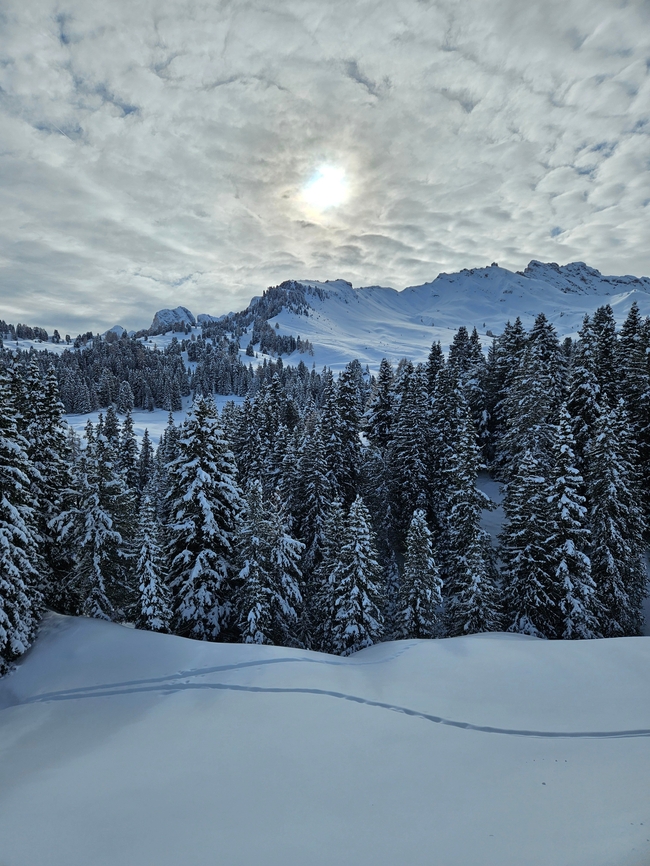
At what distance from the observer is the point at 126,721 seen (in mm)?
9992

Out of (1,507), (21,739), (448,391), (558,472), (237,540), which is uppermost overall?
(448,391)

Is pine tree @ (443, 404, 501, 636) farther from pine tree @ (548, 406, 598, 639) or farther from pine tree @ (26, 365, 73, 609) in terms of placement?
pine tree @ (26, 365, 73, 609)

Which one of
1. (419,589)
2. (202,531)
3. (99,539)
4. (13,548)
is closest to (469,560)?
(419,589)

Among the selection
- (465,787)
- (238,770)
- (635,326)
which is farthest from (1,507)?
(635,326)

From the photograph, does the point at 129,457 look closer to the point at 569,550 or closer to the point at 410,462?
the point at 410,462

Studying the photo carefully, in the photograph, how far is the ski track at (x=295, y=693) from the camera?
8.09m

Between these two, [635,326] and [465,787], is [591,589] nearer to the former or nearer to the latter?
[465,787]

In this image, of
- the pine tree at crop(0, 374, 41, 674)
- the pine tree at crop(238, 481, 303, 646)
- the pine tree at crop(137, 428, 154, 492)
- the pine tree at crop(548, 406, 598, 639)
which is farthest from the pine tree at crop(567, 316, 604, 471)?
the pine tree at crop(137, 428, 154, 492)

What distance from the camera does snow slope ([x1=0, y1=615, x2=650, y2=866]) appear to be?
19.2ft

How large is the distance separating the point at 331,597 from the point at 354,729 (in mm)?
11484

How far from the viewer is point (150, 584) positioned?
56.1 feet

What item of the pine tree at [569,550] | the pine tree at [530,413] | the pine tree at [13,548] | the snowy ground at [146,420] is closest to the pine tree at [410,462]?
the pine tree at [530,413]

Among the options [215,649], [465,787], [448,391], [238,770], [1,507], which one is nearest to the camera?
[465,787]

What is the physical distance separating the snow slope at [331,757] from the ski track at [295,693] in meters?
0.05
